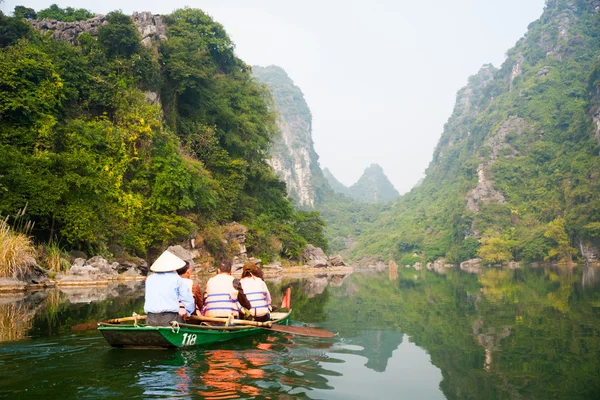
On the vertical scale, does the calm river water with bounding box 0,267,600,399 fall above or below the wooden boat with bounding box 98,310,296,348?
below

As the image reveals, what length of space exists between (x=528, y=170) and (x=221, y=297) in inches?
2906

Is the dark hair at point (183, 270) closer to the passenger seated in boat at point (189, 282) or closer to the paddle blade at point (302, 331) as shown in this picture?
the passenger seated in boat at point (189, 282)

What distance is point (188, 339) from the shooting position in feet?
19.7

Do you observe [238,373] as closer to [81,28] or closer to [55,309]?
[55,309]

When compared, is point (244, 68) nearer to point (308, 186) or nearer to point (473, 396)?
point (473, 396)

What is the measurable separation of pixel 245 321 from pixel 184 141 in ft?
80.9

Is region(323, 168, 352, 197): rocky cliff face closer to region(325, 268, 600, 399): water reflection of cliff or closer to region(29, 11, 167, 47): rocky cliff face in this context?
region(29, 11, 167, 47): rocky cliff face

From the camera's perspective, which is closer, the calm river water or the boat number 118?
the calm river water

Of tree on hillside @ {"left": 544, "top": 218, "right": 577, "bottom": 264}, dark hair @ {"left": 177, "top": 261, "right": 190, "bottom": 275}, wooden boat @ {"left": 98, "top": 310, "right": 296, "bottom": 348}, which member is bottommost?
wooden boat @ {"left": 98, "top": 310, "right": 296, "bottom": 348}

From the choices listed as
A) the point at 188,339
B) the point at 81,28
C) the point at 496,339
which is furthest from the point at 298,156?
the point at 188,339

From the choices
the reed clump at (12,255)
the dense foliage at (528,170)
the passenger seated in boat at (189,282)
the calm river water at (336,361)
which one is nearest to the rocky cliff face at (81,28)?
the reed clump at (12,255)

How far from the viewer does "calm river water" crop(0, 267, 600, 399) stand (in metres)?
4.29

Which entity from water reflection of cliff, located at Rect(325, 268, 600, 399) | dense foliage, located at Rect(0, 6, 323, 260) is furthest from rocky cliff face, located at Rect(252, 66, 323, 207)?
water reflection of cliff, located at Rect(325, 268, 600, 399)

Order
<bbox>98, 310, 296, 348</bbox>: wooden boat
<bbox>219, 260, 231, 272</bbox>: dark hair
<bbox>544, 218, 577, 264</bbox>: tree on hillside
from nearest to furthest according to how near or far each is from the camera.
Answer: <bbox>98, 310, 296, 348</bbox>: wooden boat
<bbox>219, 260, 231, 272</bbox>: dark hair
<bbox>544, 218, 577, 264</bbox>: tree on hillside
